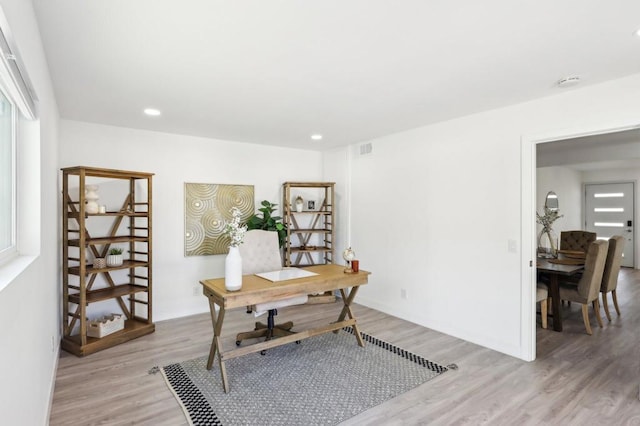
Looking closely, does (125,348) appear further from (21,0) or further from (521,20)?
(521,20)

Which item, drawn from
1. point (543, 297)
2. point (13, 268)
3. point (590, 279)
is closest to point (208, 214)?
point (13, 268)

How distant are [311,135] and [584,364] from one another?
3766 mm

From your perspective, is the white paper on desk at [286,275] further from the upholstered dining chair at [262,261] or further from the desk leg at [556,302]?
the desk leg at [556,302]

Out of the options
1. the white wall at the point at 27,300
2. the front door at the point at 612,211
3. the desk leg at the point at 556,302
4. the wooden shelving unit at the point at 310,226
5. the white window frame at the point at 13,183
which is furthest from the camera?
→ the front door at the point at 612,211

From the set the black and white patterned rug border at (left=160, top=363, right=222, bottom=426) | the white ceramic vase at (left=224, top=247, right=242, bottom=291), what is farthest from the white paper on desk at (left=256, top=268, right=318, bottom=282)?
the black and white patterned rug border at (left=160, top=363, right=222, bottom=426)

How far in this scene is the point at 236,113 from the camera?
355 cm

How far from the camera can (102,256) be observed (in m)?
3.88

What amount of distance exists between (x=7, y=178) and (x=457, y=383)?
3195mm

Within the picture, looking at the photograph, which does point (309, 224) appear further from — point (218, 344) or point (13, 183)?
point (13, 183)

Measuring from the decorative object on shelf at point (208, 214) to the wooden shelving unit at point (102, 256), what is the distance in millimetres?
539

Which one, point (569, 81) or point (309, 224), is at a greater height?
point (569, 81)

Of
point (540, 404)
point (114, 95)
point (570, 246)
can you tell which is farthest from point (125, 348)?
point (570, 246)

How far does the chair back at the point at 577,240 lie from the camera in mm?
5797

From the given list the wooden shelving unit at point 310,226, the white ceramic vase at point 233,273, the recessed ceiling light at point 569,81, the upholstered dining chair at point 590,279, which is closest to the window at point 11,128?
the white ceramic vase at point 233,273
